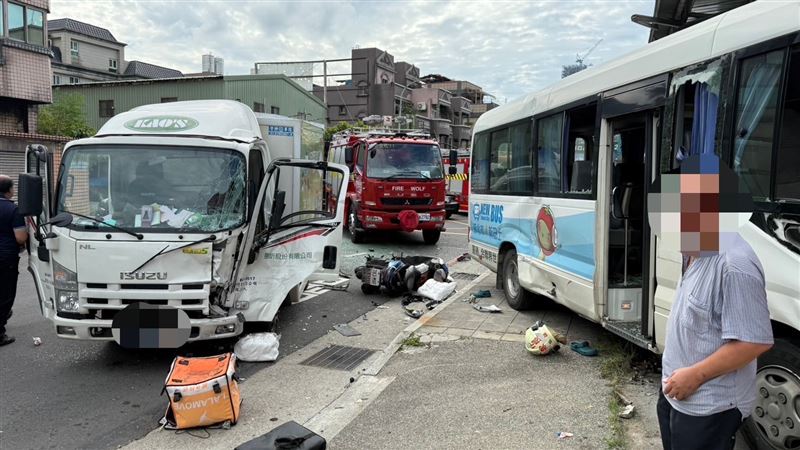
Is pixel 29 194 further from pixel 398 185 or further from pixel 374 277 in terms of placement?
pixel 398 185

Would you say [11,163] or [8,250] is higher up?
[11,163]

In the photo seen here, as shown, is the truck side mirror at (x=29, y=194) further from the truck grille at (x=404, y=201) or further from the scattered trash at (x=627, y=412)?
the truck grille at (x=404, y=201)

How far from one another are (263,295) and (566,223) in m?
3.36

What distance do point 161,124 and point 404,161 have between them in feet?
27.5

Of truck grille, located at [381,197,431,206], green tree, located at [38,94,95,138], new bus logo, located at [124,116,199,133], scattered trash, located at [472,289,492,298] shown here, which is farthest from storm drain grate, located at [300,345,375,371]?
green tree, located at [38,94,95,138]

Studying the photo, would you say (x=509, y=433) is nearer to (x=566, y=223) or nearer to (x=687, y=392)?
(x=687, y=392)

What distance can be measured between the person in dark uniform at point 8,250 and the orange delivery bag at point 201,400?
3.33m

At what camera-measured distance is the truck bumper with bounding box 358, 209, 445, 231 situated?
44.9 ft

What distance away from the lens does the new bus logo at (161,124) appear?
6082mm

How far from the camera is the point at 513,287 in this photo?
7.61 meters

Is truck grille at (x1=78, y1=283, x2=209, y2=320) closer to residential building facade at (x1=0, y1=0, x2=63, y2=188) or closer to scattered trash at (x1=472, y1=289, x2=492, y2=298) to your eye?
scattered trash at (x1=472, y1=289, x2=492, y2=298)

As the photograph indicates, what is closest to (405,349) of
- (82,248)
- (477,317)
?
(477,317)

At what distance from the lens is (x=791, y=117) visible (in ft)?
10.1

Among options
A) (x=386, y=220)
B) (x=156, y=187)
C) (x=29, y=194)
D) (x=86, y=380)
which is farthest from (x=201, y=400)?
(x=386, y=220)
